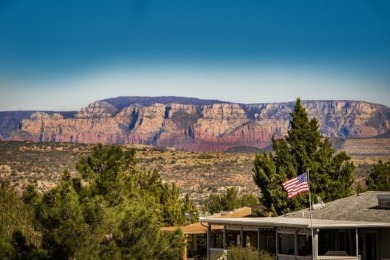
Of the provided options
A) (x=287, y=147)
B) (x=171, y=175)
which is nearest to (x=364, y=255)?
(x=287, y=147)

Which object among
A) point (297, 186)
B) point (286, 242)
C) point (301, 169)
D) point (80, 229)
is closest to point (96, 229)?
point (80, 229)

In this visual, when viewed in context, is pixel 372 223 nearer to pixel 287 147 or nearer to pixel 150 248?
pixel 150 248

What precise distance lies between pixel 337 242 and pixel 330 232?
565 mm

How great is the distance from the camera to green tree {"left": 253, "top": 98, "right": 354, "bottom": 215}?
5525 cm

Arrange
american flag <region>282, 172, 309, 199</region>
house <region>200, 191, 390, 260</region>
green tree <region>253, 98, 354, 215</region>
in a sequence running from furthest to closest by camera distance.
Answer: green tree <region>253, 98, 354, 215</region> < american flag <region>282, 172, 309, 199</region> < house <region>200, 191, 390, 260</region>

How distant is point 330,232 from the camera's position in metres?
38.7

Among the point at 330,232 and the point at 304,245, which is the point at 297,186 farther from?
the point at 304,245

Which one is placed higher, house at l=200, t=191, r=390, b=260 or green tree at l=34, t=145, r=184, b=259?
green tree at l=34, t=145, r=184, b=259

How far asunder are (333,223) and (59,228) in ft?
44.4

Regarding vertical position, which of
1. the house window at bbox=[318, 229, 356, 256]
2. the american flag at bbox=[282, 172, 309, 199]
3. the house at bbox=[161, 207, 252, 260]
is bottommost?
the house at bbox=[161, 207, 252, 260]

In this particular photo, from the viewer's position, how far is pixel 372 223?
36562 mm

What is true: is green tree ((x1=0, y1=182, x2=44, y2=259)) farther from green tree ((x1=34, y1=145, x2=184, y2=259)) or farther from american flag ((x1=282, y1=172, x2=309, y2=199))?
american flag ((x1=282, y1=172, x2=309, y2=199))

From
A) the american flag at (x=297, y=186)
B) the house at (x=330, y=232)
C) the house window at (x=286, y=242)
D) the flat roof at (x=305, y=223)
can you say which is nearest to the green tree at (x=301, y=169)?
the house at (x=330, y=232)

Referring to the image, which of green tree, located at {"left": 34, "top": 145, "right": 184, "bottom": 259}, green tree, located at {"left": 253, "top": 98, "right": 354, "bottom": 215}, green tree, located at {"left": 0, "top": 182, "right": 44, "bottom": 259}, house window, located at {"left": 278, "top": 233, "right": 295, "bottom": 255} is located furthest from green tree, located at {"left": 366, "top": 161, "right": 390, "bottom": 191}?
green tree, located at {"left": 0, "top": 182, "right": 44, "bottom": 259}
